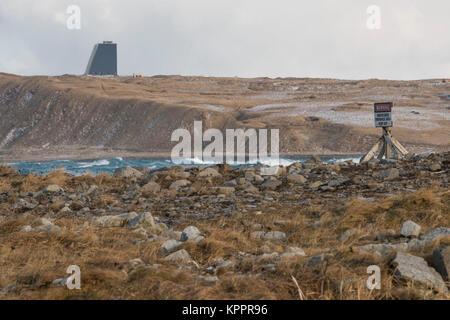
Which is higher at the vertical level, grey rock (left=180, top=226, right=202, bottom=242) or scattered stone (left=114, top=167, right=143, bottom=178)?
grey rock (left=180, top=226, right=202, bottom=242)

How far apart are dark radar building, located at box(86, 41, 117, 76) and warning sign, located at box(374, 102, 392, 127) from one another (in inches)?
4387

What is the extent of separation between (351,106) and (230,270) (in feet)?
165

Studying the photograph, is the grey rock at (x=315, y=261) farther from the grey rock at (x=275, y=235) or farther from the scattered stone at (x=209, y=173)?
the scattered stone at (x=209, y=173)

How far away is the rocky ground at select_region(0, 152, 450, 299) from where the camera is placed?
4.66 meters

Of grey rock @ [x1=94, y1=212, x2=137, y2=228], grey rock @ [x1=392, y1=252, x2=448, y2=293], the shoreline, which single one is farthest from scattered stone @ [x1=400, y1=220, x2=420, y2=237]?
the shoreline

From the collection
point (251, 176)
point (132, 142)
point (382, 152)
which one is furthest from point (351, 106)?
point (251, 176)

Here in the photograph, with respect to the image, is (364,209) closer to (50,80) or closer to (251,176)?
(251,176)

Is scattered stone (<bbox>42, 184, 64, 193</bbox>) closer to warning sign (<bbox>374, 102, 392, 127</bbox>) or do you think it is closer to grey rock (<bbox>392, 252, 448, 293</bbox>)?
grey rock (<bbox>392, 252, 448, 293</bbox>)

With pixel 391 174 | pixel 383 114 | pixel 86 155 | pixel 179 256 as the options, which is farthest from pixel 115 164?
pixel 179 256

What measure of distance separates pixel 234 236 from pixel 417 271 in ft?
9.41

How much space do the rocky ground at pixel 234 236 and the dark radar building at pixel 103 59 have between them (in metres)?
116

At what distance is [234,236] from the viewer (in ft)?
23.6

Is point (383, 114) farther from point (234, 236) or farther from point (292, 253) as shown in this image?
point (292, 253)

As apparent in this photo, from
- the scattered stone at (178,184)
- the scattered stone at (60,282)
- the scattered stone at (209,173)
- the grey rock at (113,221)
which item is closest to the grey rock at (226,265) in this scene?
the scattered stone at (60,282)
